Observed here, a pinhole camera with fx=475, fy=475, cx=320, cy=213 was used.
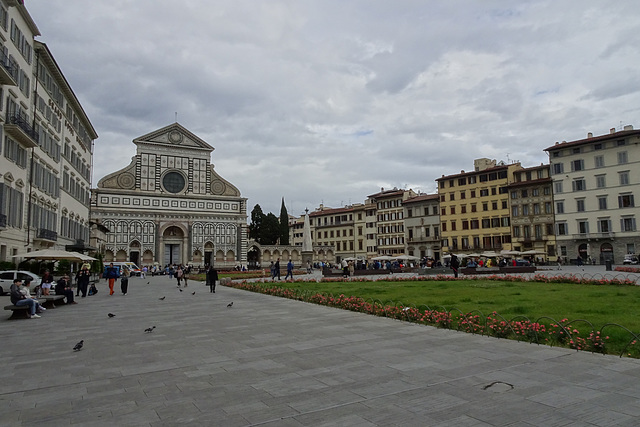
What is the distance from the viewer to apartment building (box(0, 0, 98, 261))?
27141mm

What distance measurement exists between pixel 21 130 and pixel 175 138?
48.7 metres

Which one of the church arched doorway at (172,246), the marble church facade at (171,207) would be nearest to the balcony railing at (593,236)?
the marble church facade at (171,207)

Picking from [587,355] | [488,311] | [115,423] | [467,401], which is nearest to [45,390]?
[115,423]

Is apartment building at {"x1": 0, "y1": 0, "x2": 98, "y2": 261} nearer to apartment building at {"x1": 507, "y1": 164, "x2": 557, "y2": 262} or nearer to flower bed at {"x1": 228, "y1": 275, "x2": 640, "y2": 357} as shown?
flower bed at {"x1": 228, "y1": 275, "x2": 640, "y2": 357}

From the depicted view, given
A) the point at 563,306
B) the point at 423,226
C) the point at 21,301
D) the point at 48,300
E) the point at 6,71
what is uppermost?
the point at 6,71

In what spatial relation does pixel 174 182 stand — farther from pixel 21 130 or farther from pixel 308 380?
pixel 308 380

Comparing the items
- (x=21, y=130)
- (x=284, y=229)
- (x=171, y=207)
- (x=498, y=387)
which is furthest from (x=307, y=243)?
(x=498, y=387)

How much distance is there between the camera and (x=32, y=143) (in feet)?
99.4

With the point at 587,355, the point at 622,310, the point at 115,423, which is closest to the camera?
the point at 115,423

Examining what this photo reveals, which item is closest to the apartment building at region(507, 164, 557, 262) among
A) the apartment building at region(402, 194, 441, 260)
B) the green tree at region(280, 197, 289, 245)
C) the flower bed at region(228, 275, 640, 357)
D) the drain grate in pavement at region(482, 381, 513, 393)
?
the apartment building at region(402, 194, 441, 260)

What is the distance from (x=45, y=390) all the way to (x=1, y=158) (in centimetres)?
2523

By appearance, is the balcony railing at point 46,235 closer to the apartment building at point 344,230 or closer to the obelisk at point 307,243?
the obelisk at point 307,243

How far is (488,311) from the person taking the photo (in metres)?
12.9

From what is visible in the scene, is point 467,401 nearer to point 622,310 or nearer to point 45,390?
point 45,390
